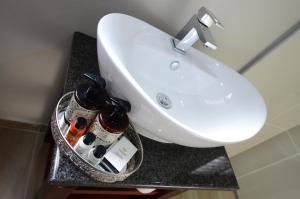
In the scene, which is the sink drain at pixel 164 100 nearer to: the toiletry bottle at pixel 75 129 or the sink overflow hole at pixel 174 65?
the sink overflow hole at pixel 174 65

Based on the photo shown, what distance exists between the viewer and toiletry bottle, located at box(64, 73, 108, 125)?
587mm

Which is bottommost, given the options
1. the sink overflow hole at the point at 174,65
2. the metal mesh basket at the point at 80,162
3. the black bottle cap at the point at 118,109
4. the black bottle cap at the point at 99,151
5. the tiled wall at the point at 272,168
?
the tiled wall at the point at 272,168

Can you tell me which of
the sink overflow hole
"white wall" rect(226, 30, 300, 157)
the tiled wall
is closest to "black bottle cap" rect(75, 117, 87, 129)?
the sink overflow hole

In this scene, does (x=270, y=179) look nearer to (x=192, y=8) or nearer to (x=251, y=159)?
(x=251, y=159)

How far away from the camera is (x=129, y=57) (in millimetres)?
751

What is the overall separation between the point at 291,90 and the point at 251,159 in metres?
0.72

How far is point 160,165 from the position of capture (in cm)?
74

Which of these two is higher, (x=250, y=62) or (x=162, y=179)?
(x=250, y=62)

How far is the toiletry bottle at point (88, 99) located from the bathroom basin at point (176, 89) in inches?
1.5

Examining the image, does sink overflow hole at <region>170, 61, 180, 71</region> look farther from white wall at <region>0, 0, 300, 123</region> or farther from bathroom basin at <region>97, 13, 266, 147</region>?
white wall at <region>0, 0, 300, 123</region>

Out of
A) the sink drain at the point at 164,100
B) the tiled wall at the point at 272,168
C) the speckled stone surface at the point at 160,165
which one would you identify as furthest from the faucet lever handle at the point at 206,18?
the tiled wall at the point at 272,168

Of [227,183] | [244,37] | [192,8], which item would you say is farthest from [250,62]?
[227,183]

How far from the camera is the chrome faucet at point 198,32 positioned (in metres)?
0.77

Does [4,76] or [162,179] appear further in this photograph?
[4,76]
